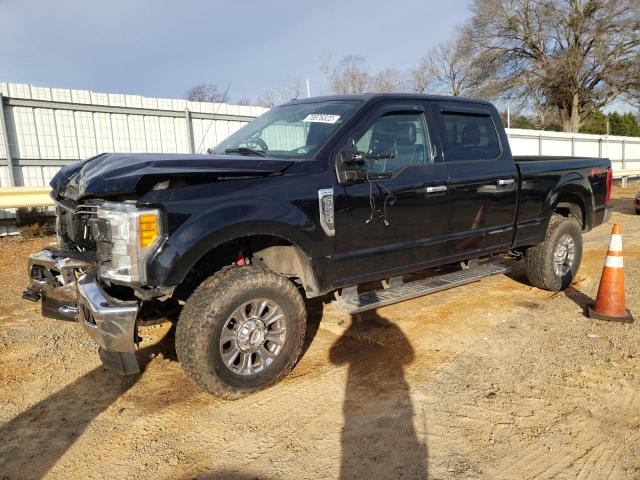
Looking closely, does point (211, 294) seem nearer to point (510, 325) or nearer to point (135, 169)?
point (135, 169)

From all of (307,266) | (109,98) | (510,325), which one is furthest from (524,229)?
(109,98)

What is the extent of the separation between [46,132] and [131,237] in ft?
25.6

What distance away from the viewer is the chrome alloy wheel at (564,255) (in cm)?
551

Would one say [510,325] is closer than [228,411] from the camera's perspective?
No

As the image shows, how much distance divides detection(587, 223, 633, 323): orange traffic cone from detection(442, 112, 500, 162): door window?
1364 millimetres

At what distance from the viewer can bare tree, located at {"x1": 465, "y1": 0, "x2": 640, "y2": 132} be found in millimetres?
27125

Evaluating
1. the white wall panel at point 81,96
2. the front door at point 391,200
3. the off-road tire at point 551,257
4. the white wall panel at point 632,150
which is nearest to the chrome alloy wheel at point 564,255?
the off-road tire at point 551,257

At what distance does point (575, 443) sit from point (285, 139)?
2904 millimetres

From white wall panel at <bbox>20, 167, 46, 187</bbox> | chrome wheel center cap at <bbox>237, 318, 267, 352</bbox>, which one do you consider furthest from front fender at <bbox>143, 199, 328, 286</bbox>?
white wall panel at <bbox>20, 167, 46, 187</bbox>

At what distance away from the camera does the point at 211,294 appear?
312 centimetres

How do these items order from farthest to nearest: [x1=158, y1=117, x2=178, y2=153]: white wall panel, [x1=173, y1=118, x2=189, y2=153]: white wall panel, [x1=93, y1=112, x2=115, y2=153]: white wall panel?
[x1=173, y1=118, x2=189, y2=153]: white wall panel < [x1=158, y1=117, x2=178, y2=153]: white wall panel < [x1=93, y1=112, x2=115, y2=153]: white wall panel

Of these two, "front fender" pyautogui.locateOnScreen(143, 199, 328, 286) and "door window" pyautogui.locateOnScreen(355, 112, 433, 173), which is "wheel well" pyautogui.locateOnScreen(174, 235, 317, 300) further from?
"door window" pyautogui.locateOnScreen(355, 112, 433, 173)

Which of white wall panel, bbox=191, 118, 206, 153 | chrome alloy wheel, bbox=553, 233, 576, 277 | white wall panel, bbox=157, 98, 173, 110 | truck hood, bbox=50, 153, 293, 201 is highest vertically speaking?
white wall panel, bbox=157, 98, 173, 110

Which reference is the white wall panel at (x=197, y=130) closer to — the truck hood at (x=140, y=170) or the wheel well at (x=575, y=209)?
the truck hood at (x=140, y=170)
